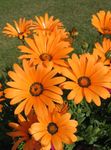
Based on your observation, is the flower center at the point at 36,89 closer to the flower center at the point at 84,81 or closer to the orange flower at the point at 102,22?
the flower center at the point at 84,81

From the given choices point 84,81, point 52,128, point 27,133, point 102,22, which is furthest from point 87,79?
point 102,22

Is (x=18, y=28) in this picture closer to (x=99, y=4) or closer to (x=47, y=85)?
(x=47, y=85)

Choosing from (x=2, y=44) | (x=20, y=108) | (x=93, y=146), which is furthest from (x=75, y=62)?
(x=2, y=44)

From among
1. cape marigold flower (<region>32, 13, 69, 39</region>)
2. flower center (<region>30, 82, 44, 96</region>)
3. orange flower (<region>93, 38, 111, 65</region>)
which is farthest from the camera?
cape marigold flower (<region>32, 13, 69, 39</region>)

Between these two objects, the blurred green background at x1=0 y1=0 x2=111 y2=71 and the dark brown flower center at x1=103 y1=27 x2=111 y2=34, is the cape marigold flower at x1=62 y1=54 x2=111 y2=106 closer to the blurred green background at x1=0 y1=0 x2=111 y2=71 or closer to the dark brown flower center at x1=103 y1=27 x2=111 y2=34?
the dark brown flower center at x1=103 y1=27 x2=111 y2=34

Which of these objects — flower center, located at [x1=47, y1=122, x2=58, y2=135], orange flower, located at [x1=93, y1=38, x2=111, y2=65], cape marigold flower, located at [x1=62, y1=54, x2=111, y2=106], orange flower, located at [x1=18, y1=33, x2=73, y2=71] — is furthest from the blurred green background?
flower center, located at [x1=47, y1=122, x2=58, y2=135]
